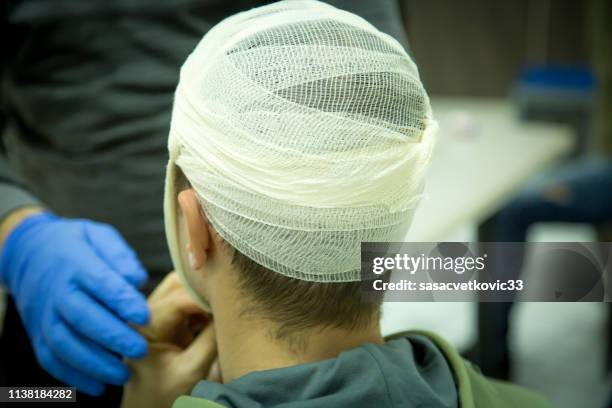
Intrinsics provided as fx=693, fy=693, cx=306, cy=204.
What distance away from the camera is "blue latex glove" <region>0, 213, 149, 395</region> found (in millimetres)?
929

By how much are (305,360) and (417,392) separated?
0.13 meters

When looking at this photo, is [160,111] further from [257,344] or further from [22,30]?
[257,344]

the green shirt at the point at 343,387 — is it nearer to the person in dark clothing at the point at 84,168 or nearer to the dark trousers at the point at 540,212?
the person in dark clothing at the point at 84,168

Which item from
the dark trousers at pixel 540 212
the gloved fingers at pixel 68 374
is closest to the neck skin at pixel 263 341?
the gloved fingers at pixel 68 374

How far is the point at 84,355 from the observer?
0.94 metres

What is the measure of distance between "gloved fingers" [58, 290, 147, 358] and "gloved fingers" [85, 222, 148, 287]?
64 mm

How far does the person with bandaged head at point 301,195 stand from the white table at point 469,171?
26.5 inches

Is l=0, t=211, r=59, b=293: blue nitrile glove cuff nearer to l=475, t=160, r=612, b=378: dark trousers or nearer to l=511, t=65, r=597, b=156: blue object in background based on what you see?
l=475, t=160, r=612, b=378: dark trousers

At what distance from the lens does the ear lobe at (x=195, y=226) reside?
2.48ft

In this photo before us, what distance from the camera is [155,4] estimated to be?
1107 millimetres

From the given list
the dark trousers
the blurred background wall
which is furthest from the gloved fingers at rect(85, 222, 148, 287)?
the blurred background wall

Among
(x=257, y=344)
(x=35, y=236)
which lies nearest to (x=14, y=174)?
(x=35, y=236)

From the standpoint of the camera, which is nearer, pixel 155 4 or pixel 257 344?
pixel 257 344

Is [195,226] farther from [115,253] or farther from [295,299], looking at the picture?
[115,253]
